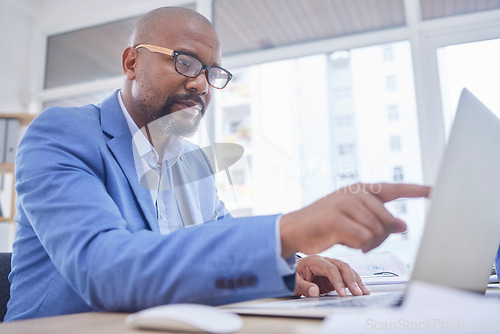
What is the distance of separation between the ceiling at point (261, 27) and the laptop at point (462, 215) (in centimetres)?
247

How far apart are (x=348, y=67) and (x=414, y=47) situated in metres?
0.48

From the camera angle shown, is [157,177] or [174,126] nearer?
[157,177]

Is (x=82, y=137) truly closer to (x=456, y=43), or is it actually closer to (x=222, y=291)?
(x=222, y=291)

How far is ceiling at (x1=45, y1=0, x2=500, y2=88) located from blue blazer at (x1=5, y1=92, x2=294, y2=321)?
203 cm

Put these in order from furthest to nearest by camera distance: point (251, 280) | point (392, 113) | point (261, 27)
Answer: point (261, 27) < point (392, 113) < point (251, 280)

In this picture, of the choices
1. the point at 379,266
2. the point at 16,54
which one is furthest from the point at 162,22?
the point at 16,54

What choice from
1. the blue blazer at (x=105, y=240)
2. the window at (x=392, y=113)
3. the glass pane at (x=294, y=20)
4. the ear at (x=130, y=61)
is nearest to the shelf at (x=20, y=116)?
the glass pane at (x=294, y=20)

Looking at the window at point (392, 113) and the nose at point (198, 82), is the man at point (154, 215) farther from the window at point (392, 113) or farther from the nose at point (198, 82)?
the window at point (392, 113)

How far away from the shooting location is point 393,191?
522mm

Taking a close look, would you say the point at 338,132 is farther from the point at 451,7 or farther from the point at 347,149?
the point at 451,7

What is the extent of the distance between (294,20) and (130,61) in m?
2.04

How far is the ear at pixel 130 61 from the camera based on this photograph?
4.17 feet

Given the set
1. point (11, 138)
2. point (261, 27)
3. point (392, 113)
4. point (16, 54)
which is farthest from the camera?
point (16, 54)

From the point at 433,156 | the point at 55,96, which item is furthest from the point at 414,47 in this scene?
the point at 55,96
